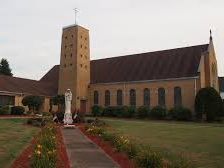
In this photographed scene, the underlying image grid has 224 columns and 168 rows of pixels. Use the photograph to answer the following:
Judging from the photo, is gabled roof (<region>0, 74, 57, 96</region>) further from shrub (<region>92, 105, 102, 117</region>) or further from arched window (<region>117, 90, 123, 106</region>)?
arched window (<region>117, 90, 123, 106</region>)

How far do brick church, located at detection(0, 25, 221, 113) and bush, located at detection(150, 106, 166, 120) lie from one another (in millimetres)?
1976

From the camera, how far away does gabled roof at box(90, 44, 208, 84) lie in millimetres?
40562

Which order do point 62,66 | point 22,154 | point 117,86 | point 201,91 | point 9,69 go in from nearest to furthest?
point 22,154 < point 201,91 < point 117,86 < point 62,66 < point 9,69

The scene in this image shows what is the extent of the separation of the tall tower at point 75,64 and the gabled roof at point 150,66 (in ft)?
9.68

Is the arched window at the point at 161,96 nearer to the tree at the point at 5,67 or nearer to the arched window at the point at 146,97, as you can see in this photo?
the arched window at the point at 146,97

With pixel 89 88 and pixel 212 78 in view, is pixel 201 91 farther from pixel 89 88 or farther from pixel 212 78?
pixel 89 88

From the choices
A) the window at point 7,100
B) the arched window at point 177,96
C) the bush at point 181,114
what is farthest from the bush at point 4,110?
the arched window at point 177,96

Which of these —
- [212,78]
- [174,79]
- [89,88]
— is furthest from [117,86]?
[212,78]

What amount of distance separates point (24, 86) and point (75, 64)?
851 centimetres

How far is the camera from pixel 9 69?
7231 cm

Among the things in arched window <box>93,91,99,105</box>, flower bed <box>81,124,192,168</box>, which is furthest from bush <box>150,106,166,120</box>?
flower bed <box>81,124,192,168</box>

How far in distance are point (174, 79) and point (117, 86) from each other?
9.63 meters

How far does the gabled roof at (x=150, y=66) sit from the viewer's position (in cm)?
4056

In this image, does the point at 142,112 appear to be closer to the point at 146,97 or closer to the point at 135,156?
the point at 146,97
